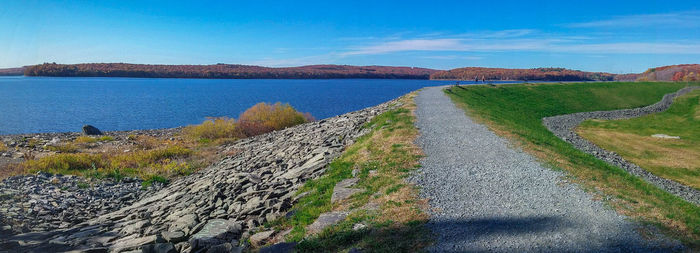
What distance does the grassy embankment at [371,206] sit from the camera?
738 centimetres

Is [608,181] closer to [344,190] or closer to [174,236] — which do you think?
[344,190]

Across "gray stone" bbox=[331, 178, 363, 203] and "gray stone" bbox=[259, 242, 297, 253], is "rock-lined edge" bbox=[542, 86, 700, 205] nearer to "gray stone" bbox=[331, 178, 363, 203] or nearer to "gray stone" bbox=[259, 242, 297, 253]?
"gray stone" bbox=[331, 178, 363, 203]

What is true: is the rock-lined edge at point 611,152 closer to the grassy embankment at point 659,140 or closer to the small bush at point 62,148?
the grassy embankment at point 659,140

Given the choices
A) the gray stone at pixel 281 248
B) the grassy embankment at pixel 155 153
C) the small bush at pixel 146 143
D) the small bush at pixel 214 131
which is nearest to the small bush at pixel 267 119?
the grassy embankment at pixel 155 153

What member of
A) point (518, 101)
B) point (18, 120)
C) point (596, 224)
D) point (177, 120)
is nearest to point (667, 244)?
point (596, 224)

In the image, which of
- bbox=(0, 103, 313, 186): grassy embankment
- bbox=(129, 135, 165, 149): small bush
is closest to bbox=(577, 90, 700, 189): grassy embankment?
bbox=(0, 103, 313, 186): grassy embankment

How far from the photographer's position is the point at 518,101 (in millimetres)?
46375

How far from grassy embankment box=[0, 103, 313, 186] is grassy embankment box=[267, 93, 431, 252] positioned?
10843 mm

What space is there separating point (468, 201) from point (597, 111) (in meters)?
45.6

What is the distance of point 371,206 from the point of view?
9141 millimetres

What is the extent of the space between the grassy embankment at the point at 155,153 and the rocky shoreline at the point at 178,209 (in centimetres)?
154

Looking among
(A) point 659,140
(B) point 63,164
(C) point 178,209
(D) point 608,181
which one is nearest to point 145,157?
(B) point 63,164

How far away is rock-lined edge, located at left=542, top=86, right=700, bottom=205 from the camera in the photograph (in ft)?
55.1

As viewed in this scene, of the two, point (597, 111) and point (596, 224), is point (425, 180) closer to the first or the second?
point (596, 224)
